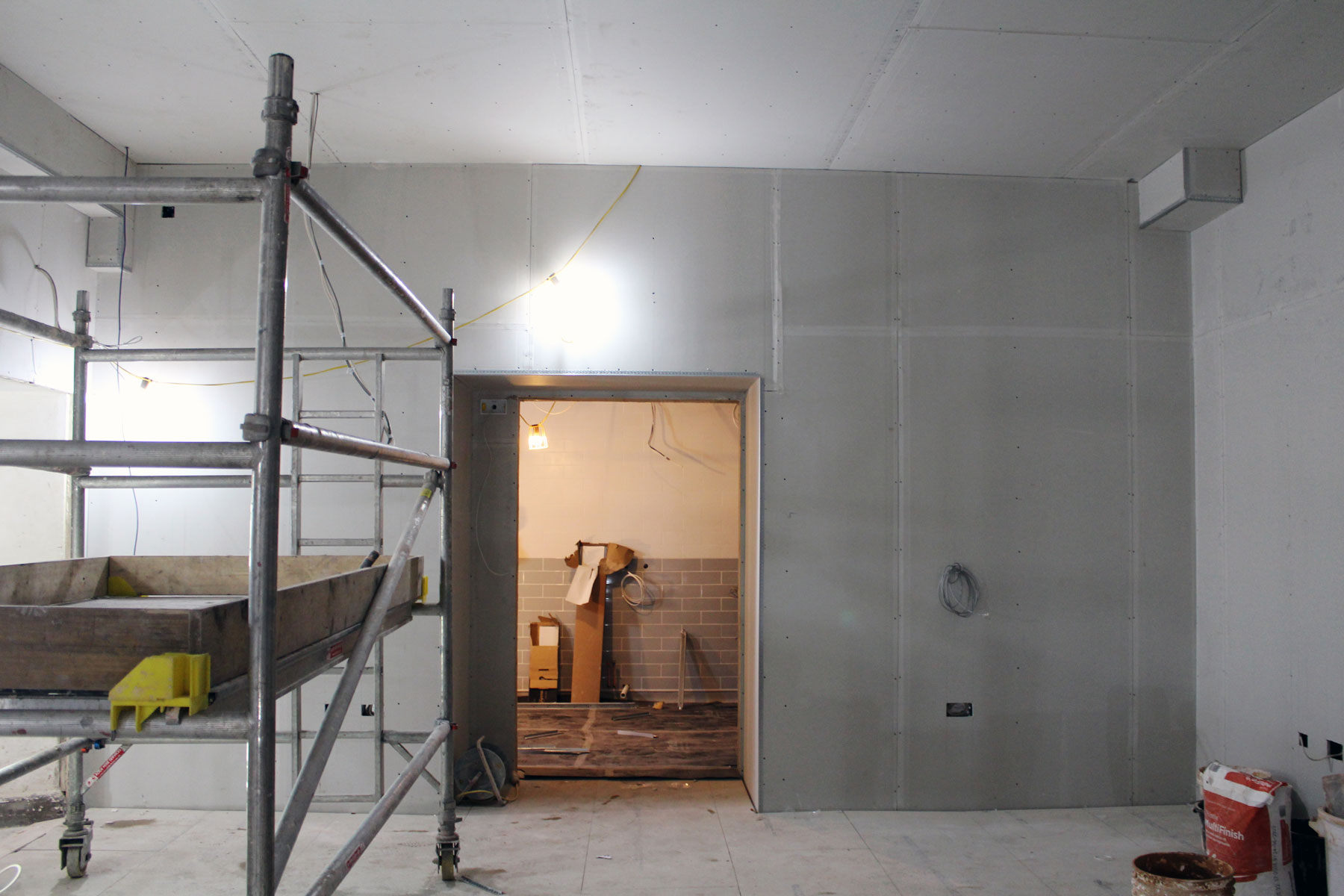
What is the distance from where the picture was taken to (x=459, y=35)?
9.41 feet

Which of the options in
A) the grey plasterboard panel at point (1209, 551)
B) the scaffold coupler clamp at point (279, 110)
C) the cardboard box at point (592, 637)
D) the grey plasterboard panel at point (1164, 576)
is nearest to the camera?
the scaffold coupler clamp at point (279, 110)

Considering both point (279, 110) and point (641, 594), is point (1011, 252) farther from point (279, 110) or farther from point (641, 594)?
point (641, 594)

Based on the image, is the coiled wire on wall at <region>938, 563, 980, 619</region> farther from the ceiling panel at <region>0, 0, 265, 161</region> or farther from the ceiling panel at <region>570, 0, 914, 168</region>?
the ceiling panel at <region>0, 0, 265, 161</region>

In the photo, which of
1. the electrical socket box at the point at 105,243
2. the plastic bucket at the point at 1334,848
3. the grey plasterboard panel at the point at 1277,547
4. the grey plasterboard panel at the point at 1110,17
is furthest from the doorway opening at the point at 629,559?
the plastic bucket at the point at 1334,848

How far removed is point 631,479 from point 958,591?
316 centimetres

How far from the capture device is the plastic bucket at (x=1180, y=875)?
8.45 feet

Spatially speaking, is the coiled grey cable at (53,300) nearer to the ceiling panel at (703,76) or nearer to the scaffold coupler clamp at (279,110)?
the ceiling panel at (703,76)

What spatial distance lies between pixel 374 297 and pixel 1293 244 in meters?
4.17

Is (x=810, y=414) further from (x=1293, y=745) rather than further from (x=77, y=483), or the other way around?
(x=77, y=483)

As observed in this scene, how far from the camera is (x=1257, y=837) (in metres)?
2.96

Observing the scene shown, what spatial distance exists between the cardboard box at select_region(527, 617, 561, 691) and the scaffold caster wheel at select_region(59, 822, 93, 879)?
332cm

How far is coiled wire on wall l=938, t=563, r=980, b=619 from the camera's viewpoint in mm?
3855

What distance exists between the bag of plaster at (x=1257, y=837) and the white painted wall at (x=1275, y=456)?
0.35 m

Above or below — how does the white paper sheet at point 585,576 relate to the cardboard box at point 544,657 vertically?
above
